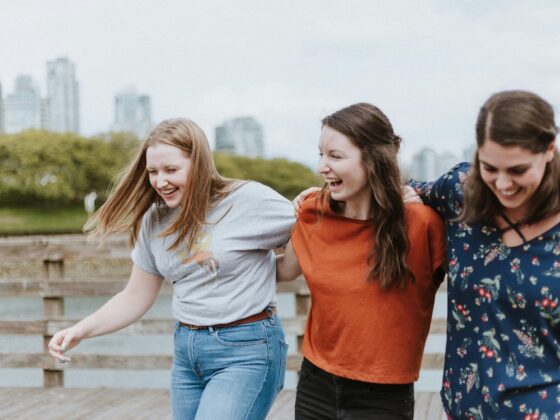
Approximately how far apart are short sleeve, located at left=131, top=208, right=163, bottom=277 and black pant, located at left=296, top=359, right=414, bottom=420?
0.70m

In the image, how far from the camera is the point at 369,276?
2.35 metres

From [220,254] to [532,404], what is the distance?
103 cm

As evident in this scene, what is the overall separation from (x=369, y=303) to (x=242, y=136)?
532ft

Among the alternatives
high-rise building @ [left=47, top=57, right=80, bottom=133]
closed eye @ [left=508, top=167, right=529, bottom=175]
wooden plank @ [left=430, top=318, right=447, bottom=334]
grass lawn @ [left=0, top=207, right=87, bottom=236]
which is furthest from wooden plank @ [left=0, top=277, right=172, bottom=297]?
high-rise building @ [left=47, top=57, right=80, bottom=133]

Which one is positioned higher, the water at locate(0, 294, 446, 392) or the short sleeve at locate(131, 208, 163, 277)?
the short sleeve at locate(131, 208, 163, 277)

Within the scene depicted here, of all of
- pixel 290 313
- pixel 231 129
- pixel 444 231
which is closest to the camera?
pixel 444 231

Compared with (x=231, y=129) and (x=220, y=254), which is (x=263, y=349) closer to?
(x=220, y=254)

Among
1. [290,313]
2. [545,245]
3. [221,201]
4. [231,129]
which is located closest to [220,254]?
[221,201]

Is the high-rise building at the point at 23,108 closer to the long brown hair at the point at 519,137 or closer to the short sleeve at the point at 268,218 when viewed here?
the short sleeve at the point at 268,218

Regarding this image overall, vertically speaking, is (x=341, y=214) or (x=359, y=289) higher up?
(x=341, y=214)

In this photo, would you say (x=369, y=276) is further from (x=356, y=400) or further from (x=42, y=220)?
(x=42, y=220)

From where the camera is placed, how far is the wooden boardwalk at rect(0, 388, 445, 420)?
4977mm

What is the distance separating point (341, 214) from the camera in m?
2.46

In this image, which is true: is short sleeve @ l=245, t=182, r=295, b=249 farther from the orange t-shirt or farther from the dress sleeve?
the dress sleeve
